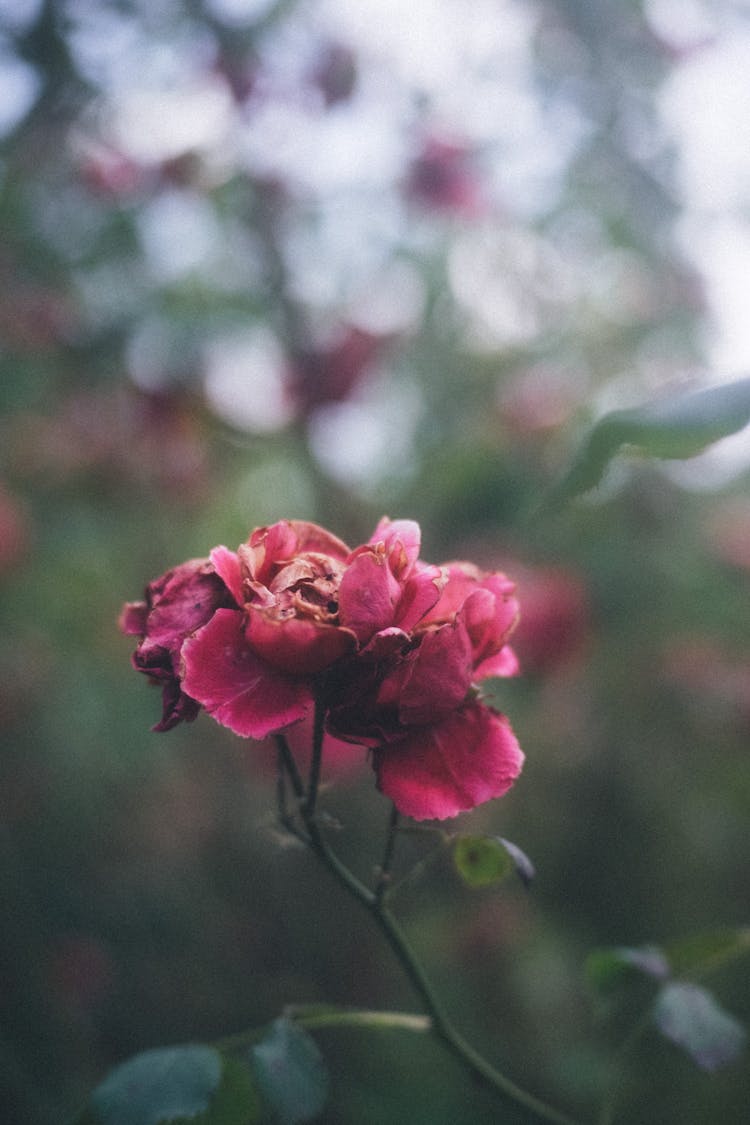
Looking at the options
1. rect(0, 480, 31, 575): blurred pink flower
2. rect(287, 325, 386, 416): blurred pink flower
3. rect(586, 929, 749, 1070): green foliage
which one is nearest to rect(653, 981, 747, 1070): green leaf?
rect(586, 929, 749, 1070): green foliage

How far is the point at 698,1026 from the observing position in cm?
48

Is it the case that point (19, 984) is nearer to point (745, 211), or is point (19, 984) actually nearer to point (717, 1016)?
point (717, 1016)

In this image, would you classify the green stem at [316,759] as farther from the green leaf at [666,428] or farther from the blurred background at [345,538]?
the blurred background at [345,538]

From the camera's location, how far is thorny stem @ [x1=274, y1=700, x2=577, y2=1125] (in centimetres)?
39

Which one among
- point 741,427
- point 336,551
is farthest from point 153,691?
point 741,427

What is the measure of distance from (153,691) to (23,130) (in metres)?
1.00

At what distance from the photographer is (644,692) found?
151cm

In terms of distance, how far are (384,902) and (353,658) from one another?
0.44 ft

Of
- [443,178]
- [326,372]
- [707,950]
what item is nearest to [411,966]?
[707,950]

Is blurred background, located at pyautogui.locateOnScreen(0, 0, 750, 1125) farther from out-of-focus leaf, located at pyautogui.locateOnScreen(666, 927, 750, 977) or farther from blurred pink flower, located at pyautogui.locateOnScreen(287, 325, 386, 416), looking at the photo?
out-of-focus leaf, located at pyautogui.locateOnScreen(666, 927, 750, 977)

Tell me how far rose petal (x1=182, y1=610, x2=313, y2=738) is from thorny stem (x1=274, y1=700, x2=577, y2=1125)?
2 cm

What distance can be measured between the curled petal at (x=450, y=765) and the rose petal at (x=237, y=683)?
0.05 meters

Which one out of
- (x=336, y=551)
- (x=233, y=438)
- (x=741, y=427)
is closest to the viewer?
(x=741, y=427)

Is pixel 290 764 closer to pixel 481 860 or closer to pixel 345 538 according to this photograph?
pixel 481 860
